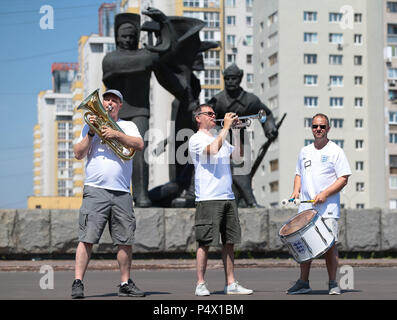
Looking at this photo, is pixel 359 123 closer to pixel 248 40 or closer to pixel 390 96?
pixel 390 96

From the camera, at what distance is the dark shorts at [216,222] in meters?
9.25

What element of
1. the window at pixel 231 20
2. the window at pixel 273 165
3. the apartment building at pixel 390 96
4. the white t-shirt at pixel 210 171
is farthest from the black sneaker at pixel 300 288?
the window at pixel 231 20

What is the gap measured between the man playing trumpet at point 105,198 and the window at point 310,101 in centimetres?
8216

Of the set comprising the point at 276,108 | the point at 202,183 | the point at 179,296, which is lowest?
the point at 179,296

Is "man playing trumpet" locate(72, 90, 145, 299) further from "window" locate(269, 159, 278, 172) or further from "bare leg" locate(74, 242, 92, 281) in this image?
"window" locate(269, 159, 278, 172)

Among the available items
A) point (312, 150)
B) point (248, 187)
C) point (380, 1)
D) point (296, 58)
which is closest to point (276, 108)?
point (296, 58)

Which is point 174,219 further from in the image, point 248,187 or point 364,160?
point 364,160

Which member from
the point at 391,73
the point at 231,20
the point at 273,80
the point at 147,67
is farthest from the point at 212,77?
the point at 147,67

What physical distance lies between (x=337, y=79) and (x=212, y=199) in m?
84.9

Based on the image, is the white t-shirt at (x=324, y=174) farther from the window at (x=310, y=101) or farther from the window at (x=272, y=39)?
the window at (x=272, y=39)

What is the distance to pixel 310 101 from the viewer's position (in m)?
91.1

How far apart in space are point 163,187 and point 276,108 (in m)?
74.2

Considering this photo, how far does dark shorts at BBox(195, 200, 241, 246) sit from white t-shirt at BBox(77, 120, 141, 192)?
30.3 inches

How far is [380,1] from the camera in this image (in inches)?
3627
